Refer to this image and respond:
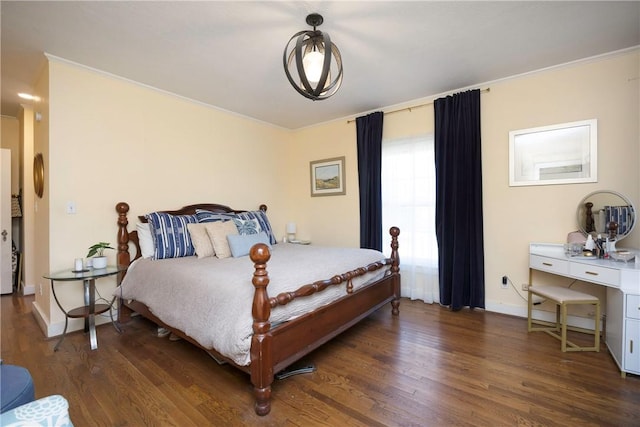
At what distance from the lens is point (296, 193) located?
491cm

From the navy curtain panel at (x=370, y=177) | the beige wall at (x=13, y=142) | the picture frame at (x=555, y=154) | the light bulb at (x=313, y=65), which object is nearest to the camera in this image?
the light bulb at (x=313, y=65)

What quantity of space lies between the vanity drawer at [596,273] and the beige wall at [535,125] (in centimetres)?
65

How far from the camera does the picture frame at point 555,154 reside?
264 cm

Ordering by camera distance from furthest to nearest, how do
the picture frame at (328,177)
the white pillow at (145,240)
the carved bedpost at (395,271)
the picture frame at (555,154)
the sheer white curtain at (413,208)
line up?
the picture frame at (328,177) < the sheer white curtain at (413,208) < the carved bedpost at (395,271) < the white pillow at (145,240) < the picture frame at (555,154)

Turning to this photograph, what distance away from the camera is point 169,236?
2887 millimetres

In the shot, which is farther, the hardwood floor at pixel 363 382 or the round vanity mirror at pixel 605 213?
the round vanity mirror at pixel 605 213

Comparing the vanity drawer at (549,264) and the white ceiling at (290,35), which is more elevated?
the white ceiling at (290,35)

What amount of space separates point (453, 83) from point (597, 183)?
1673 millimetres

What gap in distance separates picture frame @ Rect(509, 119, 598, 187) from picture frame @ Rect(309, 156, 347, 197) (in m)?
2.15

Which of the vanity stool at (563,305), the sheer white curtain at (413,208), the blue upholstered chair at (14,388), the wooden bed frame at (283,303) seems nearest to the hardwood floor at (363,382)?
the vanity stool at (563,305)

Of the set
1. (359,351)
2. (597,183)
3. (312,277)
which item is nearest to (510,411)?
(359,351)

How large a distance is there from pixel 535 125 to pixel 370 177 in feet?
6.09

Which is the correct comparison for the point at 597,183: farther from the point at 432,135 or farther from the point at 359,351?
the point at 359,351

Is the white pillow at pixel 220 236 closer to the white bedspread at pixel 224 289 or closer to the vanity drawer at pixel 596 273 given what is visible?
the white bedspread at pixel 224 289
